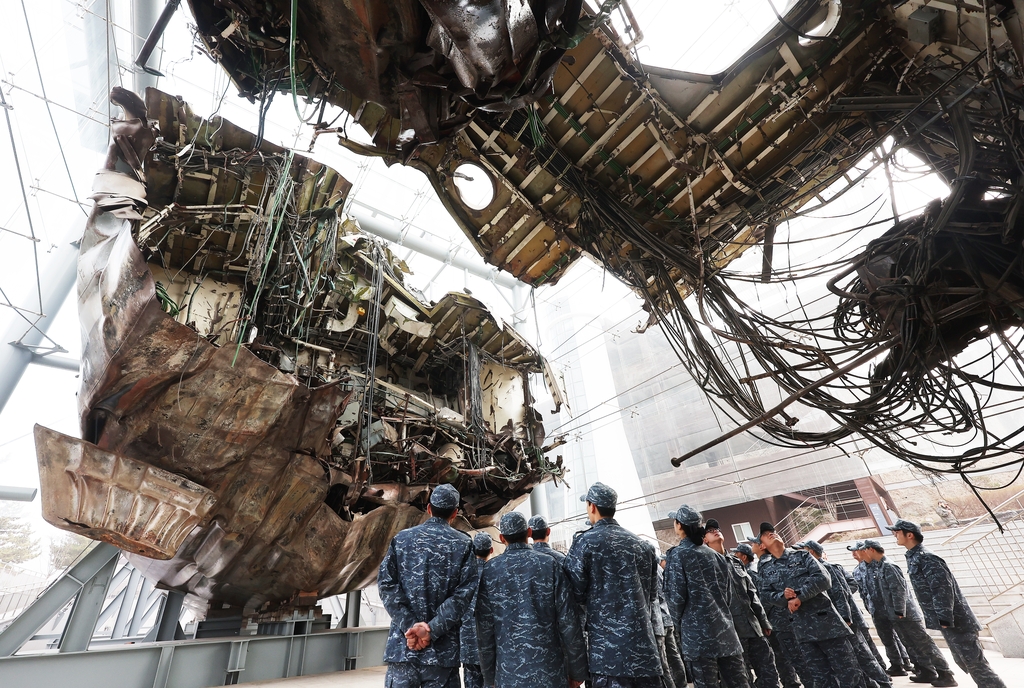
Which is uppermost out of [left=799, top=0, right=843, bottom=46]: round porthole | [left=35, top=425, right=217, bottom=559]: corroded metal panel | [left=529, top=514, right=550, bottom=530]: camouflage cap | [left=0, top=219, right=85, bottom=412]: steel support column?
[left=0, top=219, right=85, bottom=412]: steel support column

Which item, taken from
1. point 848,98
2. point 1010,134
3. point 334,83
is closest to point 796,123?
point 848,98

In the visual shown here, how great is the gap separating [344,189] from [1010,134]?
18.9ft

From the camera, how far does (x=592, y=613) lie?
2.98 meters

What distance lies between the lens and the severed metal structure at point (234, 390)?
176 inches

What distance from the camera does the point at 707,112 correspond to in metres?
4.09

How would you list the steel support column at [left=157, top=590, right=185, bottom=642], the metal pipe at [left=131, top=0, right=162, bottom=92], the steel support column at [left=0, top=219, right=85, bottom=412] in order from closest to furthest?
the steel support column at [left=157, top=590, right=185, bottom=642] → the metal pipe at [left=131, top=0, right=162, bottom=92] → the steel support column at [left=0, top=219, right=85, bottom=412]

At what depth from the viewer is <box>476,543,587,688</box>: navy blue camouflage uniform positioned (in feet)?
9.43

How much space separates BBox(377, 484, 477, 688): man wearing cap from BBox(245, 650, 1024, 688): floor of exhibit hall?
10.2 feet

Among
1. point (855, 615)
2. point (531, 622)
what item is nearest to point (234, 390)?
point (531, 622)

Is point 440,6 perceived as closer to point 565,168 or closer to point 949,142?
point 565,168

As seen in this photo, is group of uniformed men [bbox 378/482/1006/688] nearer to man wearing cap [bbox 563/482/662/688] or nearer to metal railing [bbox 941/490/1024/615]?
man wearing cap [bbox 563/482/662/688]

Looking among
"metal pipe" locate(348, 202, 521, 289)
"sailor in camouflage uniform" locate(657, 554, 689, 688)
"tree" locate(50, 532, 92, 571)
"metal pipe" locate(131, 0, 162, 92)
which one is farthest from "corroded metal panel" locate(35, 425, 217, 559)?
"tree" locate(50, 532, 92, 571)

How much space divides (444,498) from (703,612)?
2.18 metres

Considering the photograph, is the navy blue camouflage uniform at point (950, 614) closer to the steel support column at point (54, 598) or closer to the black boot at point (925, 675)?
the black boot at point (925, 675)
